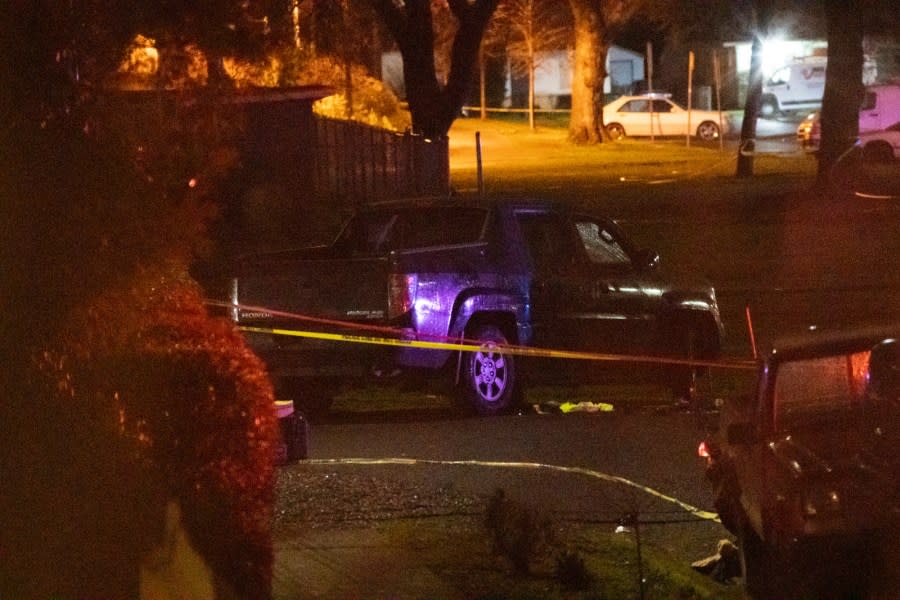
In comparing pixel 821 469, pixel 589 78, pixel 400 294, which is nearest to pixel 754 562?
pixel 821 469

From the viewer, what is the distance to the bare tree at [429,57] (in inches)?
1223

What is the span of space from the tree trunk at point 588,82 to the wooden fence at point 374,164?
23.7 m

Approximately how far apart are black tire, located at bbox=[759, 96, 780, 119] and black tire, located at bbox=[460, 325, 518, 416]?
1983 inches

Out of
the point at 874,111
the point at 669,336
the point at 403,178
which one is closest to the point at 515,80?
the point at 874,111

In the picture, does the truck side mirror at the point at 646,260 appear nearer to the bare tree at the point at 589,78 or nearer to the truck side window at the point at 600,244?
the truck side window at the point at 600,244

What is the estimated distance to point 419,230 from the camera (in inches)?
508

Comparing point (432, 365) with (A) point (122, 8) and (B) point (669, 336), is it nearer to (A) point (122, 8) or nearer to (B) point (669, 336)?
(B) point (669, 336)

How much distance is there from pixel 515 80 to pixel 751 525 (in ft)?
223

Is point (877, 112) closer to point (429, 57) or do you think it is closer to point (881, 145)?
point (881, 145)

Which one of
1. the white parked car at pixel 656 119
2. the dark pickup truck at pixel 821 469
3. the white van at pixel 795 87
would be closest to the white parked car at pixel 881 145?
the white parked car at pixel 656 119

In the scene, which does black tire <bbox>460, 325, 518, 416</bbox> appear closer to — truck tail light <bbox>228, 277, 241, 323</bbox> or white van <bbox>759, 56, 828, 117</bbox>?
truck tail light <bbox>228, 277, 241, 323</bbox>

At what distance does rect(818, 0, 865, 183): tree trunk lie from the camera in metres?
30.6

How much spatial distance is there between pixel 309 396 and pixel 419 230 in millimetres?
1672

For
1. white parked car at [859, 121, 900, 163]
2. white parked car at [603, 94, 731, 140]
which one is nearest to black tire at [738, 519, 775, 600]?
white parked car at [859, 121, 900, 163]
